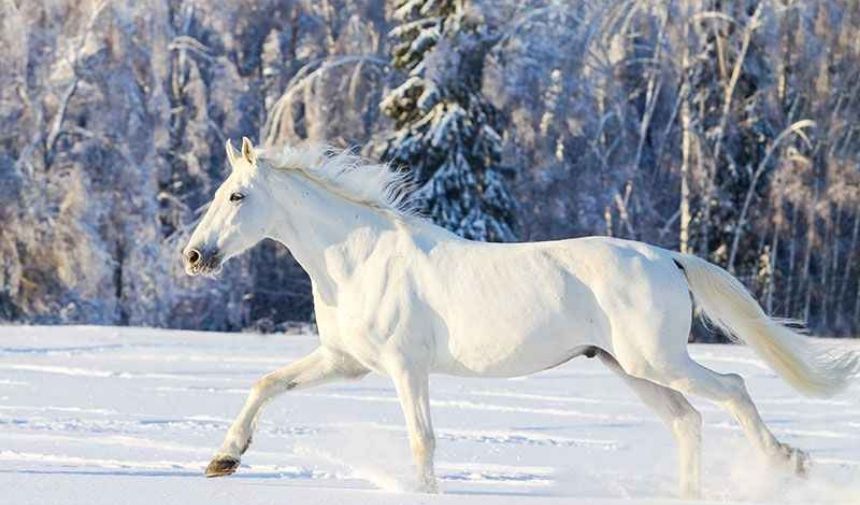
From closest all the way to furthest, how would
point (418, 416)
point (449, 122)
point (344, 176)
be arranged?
point (418, 416) → point (344, 176) → point (449, 122)

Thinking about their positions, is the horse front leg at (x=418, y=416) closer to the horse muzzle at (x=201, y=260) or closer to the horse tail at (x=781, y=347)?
the horse muzzle at (x=201, y=260)

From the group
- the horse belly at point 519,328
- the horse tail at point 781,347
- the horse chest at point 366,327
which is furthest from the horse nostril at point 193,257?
the horse tail at point 781,347

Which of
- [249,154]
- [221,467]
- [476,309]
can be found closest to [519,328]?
[476,309]

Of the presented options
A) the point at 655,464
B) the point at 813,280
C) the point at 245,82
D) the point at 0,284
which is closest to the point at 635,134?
the point at 813,280

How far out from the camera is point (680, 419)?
772cm

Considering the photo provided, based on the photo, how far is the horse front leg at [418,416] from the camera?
7.35m

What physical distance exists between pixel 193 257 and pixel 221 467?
43.6 inches

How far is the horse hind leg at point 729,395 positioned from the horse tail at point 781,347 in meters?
0.54

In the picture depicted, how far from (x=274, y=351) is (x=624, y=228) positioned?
1504cm

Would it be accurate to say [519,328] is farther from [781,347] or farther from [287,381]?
[781,347]

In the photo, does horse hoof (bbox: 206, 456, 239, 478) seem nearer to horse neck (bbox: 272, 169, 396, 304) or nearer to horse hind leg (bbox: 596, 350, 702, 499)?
horse neck (bbox: 272, 169, 396, 304)

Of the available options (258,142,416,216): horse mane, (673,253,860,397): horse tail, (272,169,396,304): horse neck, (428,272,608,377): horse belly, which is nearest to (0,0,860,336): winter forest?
(258,142,416,216): horse mane

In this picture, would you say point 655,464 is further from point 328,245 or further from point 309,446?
point 328,245

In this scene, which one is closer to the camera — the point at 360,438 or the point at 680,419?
the point at 680,419
